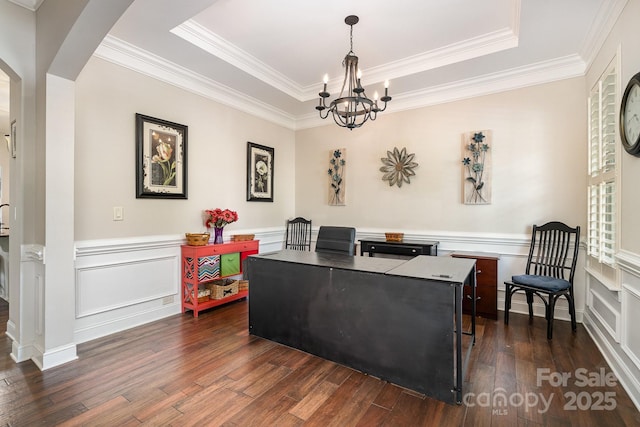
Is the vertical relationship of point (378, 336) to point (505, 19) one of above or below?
below

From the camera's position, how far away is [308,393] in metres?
2.06

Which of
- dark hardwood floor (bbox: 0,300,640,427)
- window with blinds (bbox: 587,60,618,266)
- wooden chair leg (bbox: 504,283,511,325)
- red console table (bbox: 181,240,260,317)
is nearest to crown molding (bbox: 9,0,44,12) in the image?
red console table (bbox: 181,240,260,317)

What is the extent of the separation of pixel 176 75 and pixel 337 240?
260cm

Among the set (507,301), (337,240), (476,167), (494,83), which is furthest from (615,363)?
(494,83)

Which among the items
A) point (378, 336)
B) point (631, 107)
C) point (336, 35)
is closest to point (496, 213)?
point (631, 107)

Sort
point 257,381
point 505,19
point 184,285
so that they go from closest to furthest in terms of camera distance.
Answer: point 257,381
point 505,19
point 184,285

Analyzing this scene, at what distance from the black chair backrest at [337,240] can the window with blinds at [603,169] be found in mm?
2108

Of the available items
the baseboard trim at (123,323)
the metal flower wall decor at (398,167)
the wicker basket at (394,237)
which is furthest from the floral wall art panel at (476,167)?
the baseboard trim at (123,323)

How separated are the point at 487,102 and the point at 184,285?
4.24 meters

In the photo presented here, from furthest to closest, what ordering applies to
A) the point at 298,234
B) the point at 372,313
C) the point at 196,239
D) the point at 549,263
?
the point at 298,234
the point at 196,239
the point at 549,263
the point at 372,313

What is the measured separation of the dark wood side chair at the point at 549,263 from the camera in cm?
302

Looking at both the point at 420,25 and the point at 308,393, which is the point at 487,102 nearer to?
the point at 420,25

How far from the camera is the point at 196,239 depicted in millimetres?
3520

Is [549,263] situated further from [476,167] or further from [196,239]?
[196,239]
